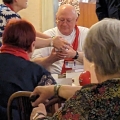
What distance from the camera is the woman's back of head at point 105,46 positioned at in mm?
1286

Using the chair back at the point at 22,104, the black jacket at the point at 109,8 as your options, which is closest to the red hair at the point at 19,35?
the chair back at the point at 22,104

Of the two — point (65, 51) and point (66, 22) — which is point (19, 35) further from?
point (66, 22)

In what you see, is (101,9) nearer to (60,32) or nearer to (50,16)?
(60,32)

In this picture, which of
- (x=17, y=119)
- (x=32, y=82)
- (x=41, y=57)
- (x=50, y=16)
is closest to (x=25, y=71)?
(x=32, y=82)

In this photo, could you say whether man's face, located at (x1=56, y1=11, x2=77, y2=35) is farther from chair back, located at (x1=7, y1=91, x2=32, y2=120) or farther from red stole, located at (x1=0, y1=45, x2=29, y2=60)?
chair back, located at (x1=7, y1=91, x2=32, y2=120)

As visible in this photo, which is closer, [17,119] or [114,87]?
[114,87]

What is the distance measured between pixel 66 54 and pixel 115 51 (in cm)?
151

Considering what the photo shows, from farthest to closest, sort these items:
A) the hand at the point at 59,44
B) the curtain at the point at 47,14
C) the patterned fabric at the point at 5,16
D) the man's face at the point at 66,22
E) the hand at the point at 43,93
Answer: the curtain at the point at 47,14 < the man's face at the point at 66,22 < the patterned fabric at the point at 5,16 < the hand at the point at 59,44 < the hand at the point at 43,93

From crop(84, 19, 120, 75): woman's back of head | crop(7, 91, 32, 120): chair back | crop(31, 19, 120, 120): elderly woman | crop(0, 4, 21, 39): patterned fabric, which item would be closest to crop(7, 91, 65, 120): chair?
crop(7, 91, 32, 120): chair back

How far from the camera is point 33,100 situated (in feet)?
5.08

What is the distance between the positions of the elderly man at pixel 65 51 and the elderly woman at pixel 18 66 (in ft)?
2.29

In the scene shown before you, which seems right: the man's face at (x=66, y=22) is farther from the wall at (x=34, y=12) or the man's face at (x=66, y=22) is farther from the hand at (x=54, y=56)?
the wall at (x=34, y=12)

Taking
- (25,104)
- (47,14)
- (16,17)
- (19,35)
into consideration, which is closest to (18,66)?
(19,35)

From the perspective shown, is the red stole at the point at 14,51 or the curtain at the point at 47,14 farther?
the curtain at the point at 47,14
